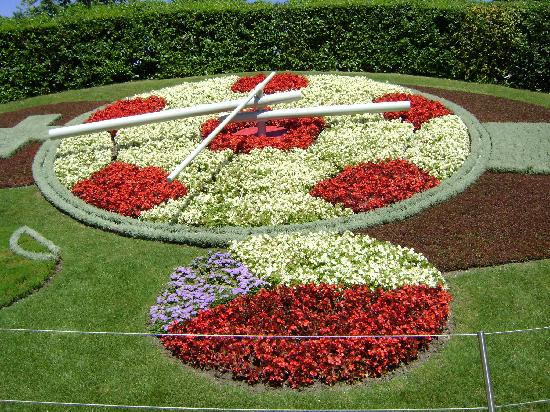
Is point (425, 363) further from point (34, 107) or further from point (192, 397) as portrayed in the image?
point (34, 107)

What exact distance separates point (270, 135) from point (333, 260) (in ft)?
19.9

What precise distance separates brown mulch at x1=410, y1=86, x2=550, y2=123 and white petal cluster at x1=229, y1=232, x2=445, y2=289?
7915mm

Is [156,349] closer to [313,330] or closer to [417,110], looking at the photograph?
[313,330]

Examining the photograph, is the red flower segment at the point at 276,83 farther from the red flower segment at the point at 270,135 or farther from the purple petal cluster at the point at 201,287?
the purple petal cluster at the point at 201,287

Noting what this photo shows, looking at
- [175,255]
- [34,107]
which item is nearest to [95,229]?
[175,255]

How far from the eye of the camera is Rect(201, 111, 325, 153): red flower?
1452 cm

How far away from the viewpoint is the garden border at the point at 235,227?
447 inches

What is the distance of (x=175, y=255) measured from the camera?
11.1 meters

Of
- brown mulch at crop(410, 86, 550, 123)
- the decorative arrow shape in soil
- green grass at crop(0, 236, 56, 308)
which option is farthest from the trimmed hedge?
green grass at crop(0, 236, 56, 308)

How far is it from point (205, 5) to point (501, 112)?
12.0 m

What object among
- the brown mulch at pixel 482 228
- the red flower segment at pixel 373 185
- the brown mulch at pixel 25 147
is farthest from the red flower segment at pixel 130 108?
the brown mulch at pixel 482 228

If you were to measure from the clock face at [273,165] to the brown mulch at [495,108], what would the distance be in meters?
1.59

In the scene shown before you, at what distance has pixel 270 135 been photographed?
15.3 m

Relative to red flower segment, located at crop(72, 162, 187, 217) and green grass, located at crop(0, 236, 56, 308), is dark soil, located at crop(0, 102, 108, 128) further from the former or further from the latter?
green grass, located at crop(0, 236, 56, 308)
